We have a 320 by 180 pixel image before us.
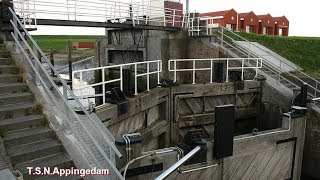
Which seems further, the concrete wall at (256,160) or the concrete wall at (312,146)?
the concrete wall at (312,146)

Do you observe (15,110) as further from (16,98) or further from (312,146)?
(312,146)

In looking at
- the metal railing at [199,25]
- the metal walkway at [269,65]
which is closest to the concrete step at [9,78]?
the metal walkway at [269,65]

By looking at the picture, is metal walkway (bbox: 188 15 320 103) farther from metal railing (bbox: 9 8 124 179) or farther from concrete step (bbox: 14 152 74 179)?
concrete step (bbox: 14 152 74 179)

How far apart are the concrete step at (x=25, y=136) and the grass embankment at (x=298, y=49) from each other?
14.4 m

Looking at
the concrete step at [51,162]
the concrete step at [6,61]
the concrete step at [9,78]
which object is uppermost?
the concrete step at [6,61]

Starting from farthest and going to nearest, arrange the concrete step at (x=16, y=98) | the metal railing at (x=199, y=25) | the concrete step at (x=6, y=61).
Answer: the metal railing at (x=199, y=25), the concrete step at (x=6, y=61), the concrete step at (x=16, y=98)

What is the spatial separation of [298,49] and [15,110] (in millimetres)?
18857

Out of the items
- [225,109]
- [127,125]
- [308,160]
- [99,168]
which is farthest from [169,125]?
[99,168]

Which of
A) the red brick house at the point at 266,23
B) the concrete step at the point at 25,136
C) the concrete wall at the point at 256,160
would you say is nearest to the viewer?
the concrete step at the point at 25,136

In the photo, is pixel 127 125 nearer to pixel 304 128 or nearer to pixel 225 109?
pixel 225 109

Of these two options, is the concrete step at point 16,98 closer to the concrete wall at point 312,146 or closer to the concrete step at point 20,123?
the concrete step at point 20,123

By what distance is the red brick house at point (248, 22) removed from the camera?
33.8 m

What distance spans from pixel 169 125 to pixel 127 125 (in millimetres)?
2618

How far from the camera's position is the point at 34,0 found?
10672mm
